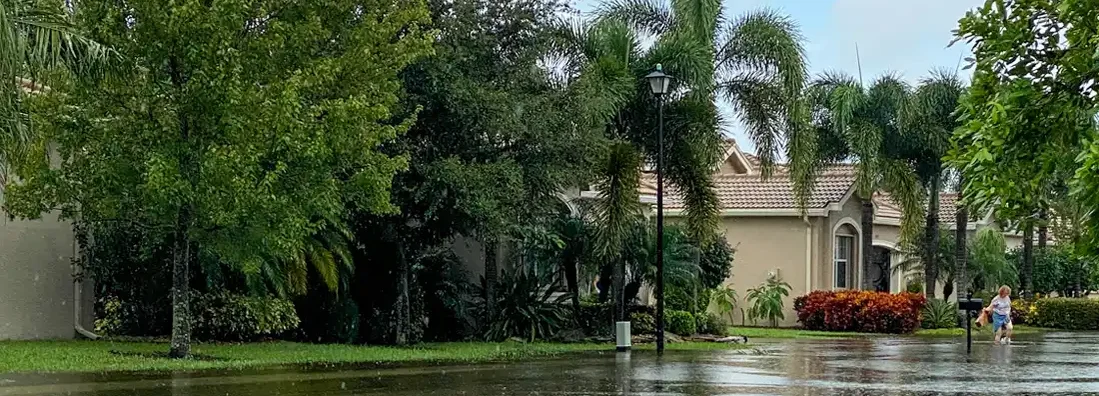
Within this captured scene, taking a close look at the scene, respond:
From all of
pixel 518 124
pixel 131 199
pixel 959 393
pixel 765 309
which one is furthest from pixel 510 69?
pixel 765 309

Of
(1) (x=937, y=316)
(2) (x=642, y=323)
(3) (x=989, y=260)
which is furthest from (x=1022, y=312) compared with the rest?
(2) (x=642, y=323)

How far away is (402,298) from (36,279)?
609 cm

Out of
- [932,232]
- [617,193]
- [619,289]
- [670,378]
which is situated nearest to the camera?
[670,378]

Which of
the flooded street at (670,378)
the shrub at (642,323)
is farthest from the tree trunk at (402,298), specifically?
the shrub at (642,323)

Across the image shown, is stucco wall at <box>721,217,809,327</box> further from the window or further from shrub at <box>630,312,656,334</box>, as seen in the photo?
shrub at <box>630,312,656,334</box>

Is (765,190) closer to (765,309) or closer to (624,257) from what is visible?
(765,309)

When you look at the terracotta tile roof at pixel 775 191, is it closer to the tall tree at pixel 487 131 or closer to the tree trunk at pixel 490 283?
the tree trunk at pixel 490 283

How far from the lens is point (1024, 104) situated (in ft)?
31.6

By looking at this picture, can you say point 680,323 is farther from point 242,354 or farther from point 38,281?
point 38,281

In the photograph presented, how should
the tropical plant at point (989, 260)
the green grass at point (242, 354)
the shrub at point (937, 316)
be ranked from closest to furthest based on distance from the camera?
the green grass at point (242, 354) → the shrub at point (937, 316) → the tropical plant at point (989, 260)

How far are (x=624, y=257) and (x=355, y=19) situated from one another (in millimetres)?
9362

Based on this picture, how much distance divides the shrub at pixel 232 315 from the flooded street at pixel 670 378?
13.7 feet

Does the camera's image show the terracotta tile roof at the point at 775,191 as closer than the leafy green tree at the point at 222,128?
No

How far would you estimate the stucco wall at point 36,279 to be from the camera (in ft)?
72.5
